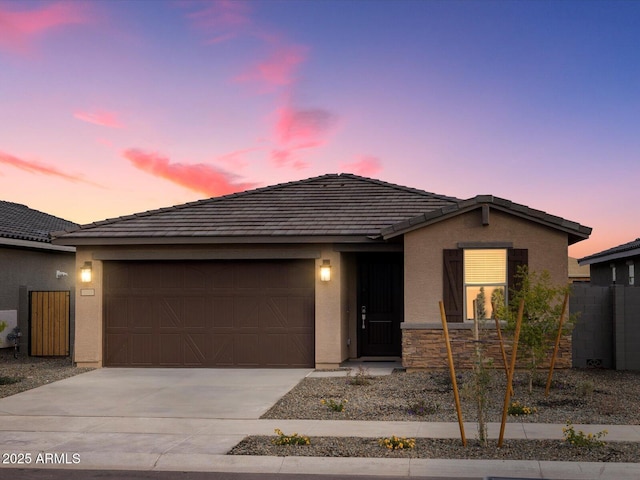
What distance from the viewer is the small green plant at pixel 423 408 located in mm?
12180

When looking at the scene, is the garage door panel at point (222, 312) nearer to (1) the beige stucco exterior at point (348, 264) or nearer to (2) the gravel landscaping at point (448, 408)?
(1) the beige stucco exterior at point (348, 264)

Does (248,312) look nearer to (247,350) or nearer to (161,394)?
(247,350)

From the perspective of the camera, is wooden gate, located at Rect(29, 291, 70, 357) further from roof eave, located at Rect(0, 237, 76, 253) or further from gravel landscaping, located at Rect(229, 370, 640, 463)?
gravel landscaping, located at Rect(229, 370, 640, 463)

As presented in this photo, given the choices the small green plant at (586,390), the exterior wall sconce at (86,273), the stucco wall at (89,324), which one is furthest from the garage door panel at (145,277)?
the small green plant at (586,390)

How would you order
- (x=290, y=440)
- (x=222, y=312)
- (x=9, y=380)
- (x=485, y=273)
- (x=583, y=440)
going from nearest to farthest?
(x=583, y=440) → (x=290, y=440) → (x=9, y=380) → (x=485, y=273) → (x=222, y=312)

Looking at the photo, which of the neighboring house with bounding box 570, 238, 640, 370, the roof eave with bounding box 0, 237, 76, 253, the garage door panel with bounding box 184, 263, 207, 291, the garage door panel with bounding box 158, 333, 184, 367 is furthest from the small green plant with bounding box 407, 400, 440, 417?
the roof eave with bounding box 0, 237, 76, 253

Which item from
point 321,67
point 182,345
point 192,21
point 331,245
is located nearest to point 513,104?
point 321,67

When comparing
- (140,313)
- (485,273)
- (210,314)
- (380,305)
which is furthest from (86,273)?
(485,273)

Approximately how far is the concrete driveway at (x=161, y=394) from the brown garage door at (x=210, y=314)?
0.52 m

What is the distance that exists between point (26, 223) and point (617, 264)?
810 inches

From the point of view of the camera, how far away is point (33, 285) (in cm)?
2384

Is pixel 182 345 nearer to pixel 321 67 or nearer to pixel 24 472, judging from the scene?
pixel 321 67

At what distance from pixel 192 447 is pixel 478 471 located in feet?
11.6

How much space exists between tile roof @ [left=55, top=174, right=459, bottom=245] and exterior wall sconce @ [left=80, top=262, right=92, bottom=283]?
24.9 inches
